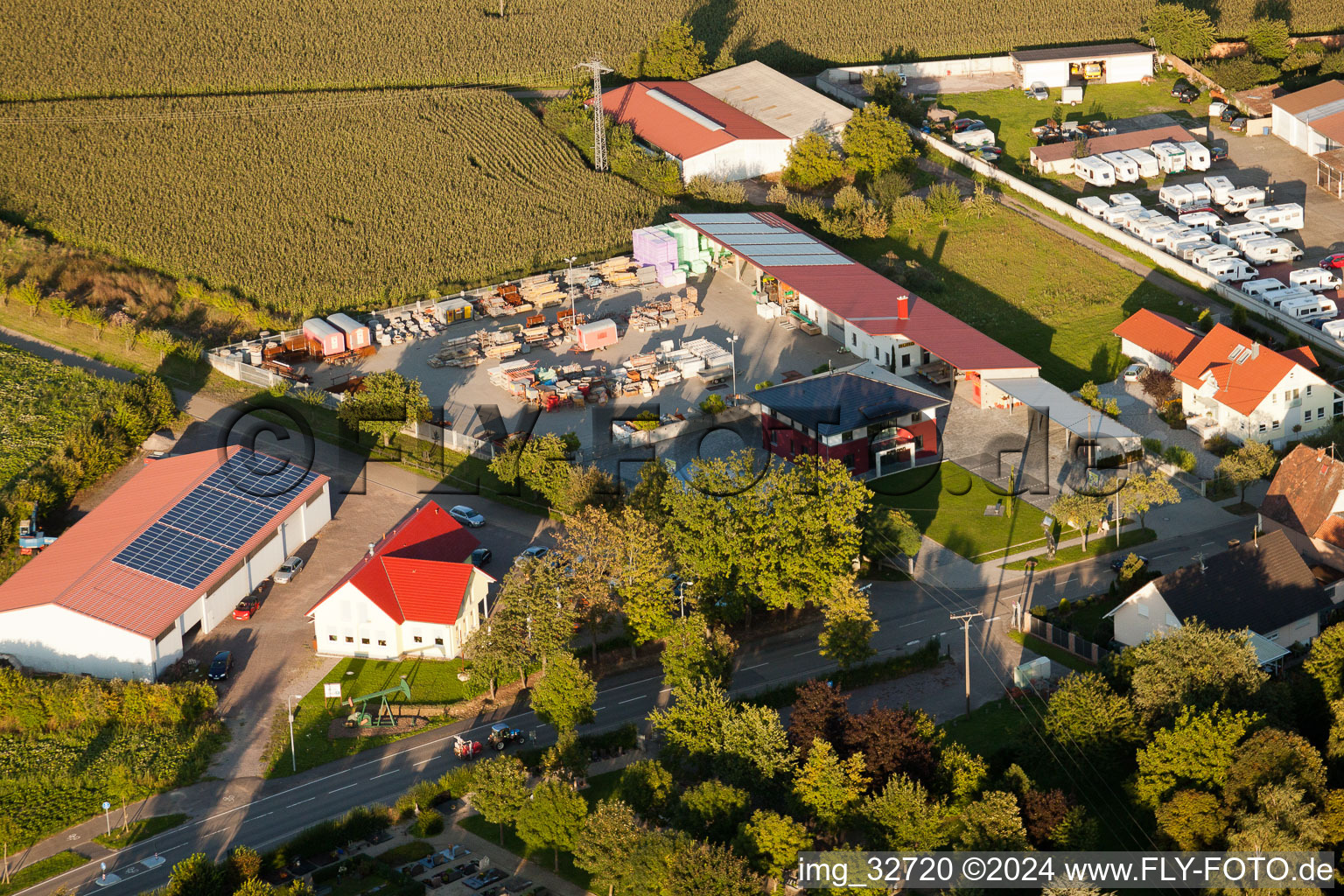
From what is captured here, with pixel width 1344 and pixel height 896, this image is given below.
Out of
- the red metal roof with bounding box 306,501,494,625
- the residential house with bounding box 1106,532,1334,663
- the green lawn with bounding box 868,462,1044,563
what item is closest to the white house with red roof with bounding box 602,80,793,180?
the green lawn with bounding box 868,462,1044,563

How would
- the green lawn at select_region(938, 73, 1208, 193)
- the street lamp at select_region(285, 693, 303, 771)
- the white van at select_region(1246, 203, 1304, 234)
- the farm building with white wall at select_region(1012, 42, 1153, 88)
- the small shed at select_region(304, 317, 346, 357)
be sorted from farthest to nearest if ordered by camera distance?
the farm building with white wall at select_region(1012, 42, 1153, 88) < the green lawn at select_region(938, 73, 1208, 193) < the white van at select_region(1246, 203, 1304, 234) < the small shed at select_region(304, 317, 346, 357) < the street lamp at select_region(285, 693, 303, 771)

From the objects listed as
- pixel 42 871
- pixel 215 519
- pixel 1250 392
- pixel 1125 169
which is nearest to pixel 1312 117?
pixel 1125 169

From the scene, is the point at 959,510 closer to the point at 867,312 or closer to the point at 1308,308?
the point at 867,312

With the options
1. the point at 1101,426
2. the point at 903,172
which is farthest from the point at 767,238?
the point at 1101,426

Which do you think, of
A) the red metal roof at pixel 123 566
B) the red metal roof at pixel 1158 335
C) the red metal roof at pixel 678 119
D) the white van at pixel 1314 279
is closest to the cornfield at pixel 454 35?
the red metal roof at pixel 678 119

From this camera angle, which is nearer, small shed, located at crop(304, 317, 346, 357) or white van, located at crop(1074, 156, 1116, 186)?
small shed, located at crop(304, 317, 346, 357)

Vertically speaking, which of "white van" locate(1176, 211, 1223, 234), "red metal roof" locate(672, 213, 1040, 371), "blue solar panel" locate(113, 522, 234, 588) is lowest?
"white van" locate(1176, 211, 1223, 234)

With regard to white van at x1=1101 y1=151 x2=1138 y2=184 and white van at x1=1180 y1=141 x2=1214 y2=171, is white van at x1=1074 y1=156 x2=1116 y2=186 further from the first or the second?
white van at x1=1180 y1=141 x2=1214 y2=171
